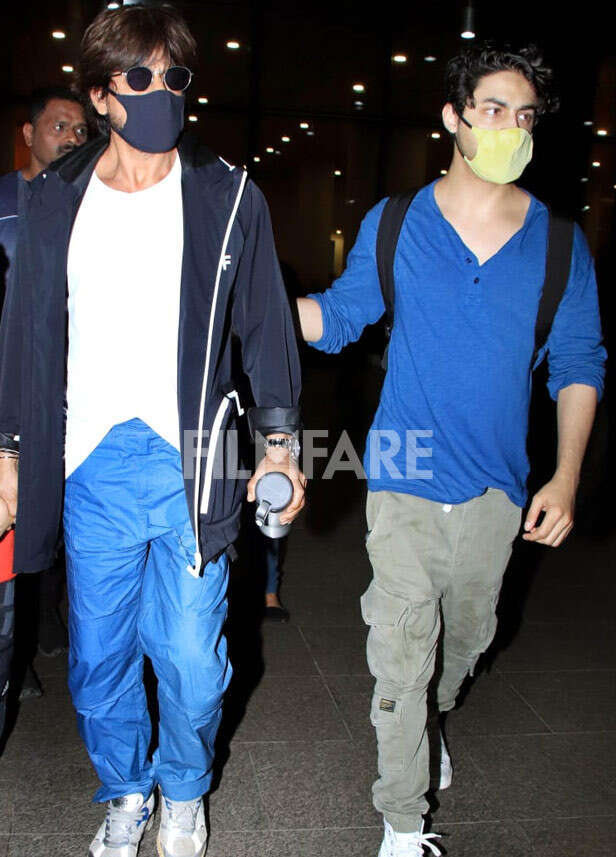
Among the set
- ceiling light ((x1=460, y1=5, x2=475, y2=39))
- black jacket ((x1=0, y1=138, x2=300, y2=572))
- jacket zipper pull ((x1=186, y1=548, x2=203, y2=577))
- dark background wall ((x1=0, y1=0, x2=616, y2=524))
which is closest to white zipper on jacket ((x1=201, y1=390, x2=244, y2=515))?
black jacket ((x1=0, y1=138, x2=300, y2=572))

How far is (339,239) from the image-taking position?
49.3 feet

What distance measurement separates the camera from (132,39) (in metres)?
2.37

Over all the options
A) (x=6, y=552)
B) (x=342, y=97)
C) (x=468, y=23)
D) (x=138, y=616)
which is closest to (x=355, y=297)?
(x=138, y=616)

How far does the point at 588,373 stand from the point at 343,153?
12719 millimetres

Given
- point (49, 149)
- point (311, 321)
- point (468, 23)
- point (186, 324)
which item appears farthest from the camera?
point (468, 23)

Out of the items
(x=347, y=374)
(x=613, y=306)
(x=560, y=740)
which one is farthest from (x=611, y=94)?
(x=560, y=740)

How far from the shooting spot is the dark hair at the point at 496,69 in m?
2.66

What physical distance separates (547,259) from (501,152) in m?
0.32

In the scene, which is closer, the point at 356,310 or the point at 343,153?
the point at 356,310

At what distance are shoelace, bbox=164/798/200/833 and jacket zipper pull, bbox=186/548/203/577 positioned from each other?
0.66 metres

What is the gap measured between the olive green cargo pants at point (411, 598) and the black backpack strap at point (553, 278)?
0.47 meters

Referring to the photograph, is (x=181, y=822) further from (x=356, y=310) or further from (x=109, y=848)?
(x=356, y=310)

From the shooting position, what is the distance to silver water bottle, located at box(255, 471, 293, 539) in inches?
95.6

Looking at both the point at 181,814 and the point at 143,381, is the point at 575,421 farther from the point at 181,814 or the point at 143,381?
the point at 181,814
